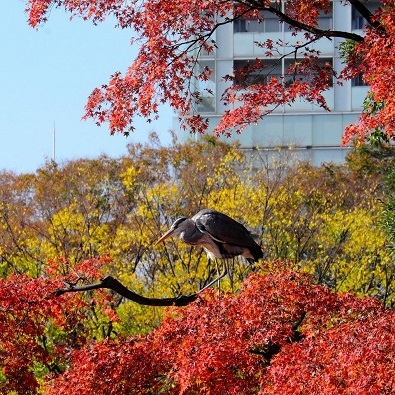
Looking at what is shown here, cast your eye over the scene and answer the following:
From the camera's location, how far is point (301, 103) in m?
28.8

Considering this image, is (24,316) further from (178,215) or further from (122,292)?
(178,215)

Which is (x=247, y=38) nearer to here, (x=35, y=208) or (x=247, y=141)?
(x=247, y=141)

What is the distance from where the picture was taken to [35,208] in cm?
2202

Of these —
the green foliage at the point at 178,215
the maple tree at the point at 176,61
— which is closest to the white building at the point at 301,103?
the green foliage at the point at 178,215

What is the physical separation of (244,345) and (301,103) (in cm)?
2040

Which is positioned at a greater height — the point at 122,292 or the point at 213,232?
the point at 213,232

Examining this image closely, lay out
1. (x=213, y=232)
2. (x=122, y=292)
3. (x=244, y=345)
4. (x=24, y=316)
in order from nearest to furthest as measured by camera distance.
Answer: (x=244, y=345) → (x=24, y=316) → (x=122, y=292) → (x=213, y=232)

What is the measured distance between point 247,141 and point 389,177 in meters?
16.1

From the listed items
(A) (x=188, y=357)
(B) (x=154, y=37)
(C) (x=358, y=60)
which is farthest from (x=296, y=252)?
(A) (x=188, y=357)

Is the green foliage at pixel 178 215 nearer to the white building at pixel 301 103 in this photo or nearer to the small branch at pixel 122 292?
the small branch at pixel 122 292

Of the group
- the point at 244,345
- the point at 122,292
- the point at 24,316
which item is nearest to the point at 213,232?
the point at 122,292

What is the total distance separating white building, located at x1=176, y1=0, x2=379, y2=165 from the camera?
95.2 feet

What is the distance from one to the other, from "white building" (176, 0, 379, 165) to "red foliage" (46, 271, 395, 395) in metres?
18.9

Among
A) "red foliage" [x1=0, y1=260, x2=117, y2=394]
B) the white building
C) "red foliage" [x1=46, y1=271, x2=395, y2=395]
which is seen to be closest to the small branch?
"red foliage" [x1=0, y1=260, x2=117, y2=394]
